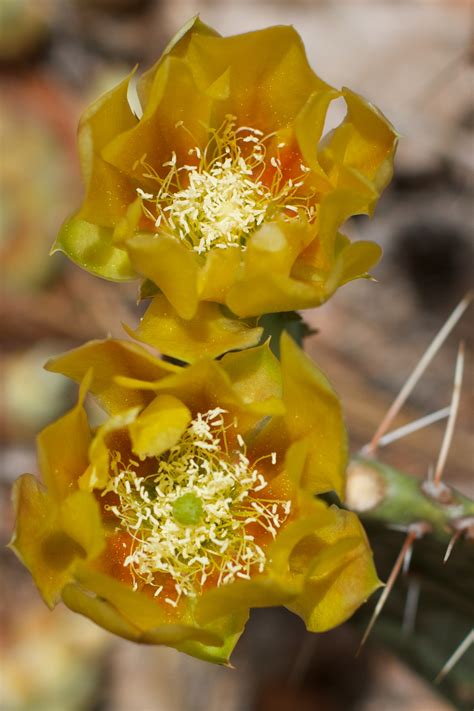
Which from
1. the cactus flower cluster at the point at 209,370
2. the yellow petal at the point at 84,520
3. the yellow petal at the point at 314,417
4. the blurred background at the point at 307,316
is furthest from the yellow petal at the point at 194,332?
the blurred background at the point at 307,316

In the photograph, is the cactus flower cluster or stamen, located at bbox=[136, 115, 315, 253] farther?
stamen, located at bbox=[136, 115, 315, 253]

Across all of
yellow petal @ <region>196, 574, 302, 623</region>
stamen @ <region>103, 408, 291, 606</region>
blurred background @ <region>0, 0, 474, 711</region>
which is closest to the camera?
yellow petal @ <region>196, 574, 302, 623</region>

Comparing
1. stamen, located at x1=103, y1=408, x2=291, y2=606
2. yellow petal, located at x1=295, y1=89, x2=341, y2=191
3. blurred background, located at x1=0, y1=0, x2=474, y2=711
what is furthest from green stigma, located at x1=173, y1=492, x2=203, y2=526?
blurred background, located at x1=0, y1=0, x2=474, y2=711

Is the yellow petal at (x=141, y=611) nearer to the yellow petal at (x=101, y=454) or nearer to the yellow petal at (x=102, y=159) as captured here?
the yellow petal at (x=101, y=454)

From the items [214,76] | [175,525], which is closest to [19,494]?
[175,525]

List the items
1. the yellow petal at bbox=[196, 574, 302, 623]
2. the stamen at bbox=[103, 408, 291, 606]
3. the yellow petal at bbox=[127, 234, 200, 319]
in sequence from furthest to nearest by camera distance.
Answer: the stamen at bbox=[103, 408, 291, 606] < the yellow petal at bbox=[127, 234, 200, 319] < the yellow petal at bbox=[196, 574, 302, 623]

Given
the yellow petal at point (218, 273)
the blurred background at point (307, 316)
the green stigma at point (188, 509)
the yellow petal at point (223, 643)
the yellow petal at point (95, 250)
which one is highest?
the yellow petal at point (218, 273)

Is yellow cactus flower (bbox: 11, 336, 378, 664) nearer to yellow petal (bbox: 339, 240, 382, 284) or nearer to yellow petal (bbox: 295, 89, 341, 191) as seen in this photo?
yellow petal (bbox: 339, 240, 382, 284)
